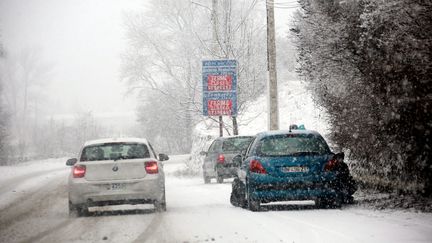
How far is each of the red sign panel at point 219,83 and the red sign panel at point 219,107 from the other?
21.5 inches

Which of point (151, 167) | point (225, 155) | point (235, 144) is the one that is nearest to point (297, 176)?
point (151, 167)

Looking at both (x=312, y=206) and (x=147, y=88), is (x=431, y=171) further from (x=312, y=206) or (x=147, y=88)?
(x=147, y=88)

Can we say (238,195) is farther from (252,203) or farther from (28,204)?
(28,204)

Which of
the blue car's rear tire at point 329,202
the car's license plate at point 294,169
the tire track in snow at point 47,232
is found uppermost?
the car's license plate at point 294,169

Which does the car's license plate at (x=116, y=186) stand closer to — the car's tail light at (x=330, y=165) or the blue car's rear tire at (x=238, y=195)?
the blue car's rear tire at (x=238, y=195)

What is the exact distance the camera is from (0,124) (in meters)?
57.9

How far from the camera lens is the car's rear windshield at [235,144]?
2631 centimetres

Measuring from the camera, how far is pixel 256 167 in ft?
48.4

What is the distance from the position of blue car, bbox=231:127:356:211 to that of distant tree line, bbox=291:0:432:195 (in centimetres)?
87

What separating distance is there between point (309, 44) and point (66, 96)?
14244 centimetres

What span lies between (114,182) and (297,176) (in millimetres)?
3723

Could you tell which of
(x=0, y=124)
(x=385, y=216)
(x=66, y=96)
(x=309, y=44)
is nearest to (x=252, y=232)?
(x=385, y=216)

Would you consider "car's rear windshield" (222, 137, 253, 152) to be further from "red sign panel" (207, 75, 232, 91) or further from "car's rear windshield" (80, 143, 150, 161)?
"car's rear windshield" (80, 143, 150, 161)

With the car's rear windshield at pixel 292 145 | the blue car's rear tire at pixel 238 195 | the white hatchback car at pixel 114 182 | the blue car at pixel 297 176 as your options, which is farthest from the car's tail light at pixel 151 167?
the car's rear windshield at pixel 292 145
